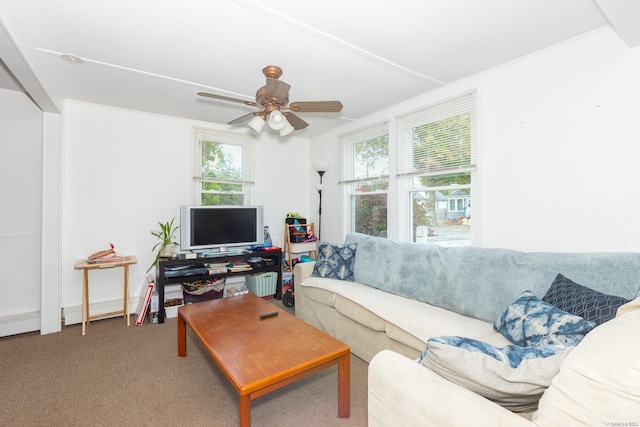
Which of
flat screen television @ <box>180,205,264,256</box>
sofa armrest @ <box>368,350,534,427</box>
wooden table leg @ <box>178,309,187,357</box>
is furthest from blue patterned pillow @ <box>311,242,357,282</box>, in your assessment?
sofa armrest @ <box>368,350,534,427</box>

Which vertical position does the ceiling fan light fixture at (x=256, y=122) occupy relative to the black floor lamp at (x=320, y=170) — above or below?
above

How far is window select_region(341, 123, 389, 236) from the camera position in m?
3.73

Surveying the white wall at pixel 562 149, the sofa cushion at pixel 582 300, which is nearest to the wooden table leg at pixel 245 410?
the sofa cushion at pixel 582 300

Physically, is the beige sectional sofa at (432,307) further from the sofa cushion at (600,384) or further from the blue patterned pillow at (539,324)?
the blue patterned pillow at (539,324)

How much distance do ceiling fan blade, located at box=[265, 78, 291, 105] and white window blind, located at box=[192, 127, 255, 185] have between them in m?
2.21

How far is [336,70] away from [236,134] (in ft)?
7.01

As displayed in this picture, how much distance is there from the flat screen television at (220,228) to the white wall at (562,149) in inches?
105

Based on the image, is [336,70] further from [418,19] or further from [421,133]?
[421,133]

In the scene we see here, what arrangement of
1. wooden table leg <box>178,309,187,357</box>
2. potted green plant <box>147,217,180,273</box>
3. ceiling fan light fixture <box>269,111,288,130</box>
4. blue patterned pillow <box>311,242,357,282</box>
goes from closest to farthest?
ceiling fan light fixture <box>269,111,288,130</box> < wooden table leg <box>178,309,187,357</box> < blue patterned pillow <box>311,242,357,282</box> < potted green plant <box>147,217,180,273</box>

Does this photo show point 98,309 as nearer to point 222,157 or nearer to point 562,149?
point 222,157

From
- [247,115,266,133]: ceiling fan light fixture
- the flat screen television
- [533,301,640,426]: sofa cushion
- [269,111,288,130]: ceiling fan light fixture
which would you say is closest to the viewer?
[533,301,640,426]: sofa cushion

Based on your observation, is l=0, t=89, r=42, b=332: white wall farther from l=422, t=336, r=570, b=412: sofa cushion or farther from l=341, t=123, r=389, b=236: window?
l=422, t=336, r=570, b=412: sofa cushion

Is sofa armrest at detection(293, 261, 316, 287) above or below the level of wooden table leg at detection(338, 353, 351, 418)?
above

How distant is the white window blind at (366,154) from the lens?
3.70 m
